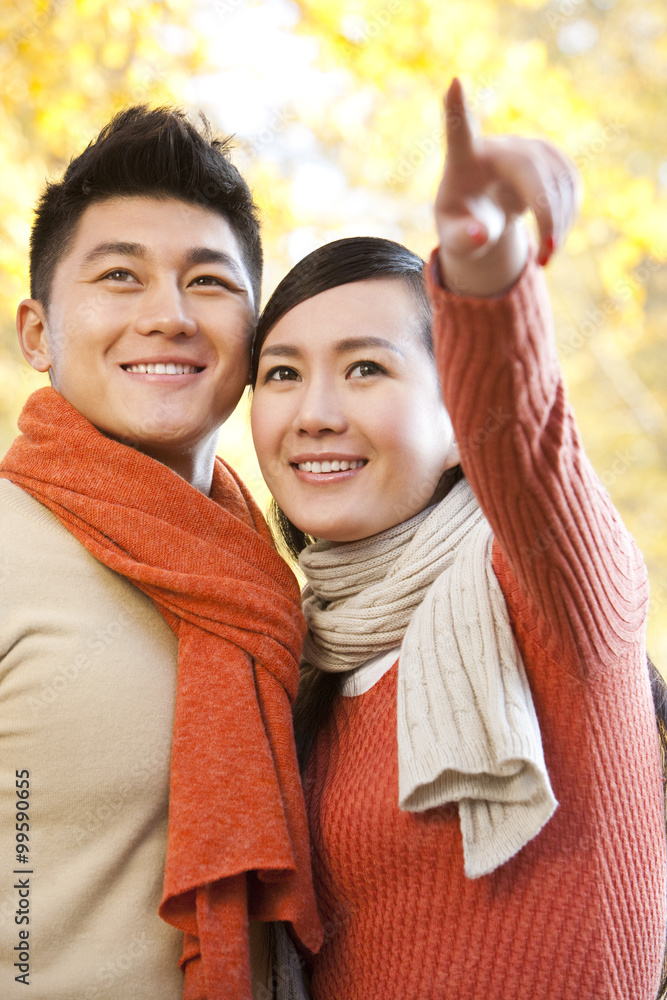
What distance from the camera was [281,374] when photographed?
1511 millimetres

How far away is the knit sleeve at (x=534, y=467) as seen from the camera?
894mm

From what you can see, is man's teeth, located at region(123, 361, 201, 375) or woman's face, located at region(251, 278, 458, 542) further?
man's teeth, located at region(123, 361, 201, 375)

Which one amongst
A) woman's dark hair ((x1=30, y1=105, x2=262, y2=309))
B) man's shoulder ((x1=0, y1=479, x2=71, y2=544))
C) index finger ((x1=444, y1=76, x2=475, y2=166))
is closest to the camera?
index finger ((x1=444, y1=76, x2=475, y2=166))

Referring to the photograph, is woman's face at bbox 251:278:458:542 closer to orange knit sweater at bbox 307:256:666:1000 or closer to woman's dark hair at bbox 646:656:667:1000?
orange knit sweater at bbox 307:256:666:1000

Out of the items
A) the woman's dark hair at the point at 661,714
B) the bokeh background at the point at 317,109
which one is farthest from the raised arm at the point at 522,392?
the bokeh background at the point at 317,109

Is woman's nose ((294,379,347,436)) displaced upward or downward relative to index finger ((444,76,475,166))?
upward

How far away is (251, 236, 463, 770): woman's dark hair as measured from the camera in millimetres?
1467

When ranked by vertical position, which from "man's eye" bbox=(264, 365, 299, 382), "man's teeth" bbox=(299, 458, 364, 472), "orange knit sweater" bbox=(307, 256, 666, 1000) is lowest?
"orange knit sweater" bbox=(307, 256, 666, 1000)

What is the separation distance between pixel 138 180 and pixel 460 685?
103 cm

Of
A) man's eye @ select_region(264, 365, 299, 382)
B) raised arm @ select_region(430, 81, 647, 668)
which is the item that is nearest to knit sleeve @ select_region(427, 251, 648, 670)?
raised arm @ select_region(430, 81, 647, 668)

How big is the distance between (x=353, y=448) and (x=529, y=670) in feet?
1.45

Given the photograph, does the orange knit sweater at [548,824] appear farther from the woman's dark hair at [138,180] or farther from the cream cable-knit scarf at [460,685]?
the woman's dark hair at [138,180]

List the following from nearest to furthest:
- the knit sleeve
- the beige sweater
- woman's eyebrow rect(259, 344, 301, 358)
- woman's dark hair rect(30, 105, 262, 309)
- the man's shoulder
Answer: the knit sleeve → the beige sweater → the man's shoulder → woman's eyebrow rect(259, 344, 301, 358) → woman's dark hair rect(30, 105, 262, 309)

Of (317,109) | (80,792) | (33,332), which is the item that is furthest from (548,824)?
(317,109)
